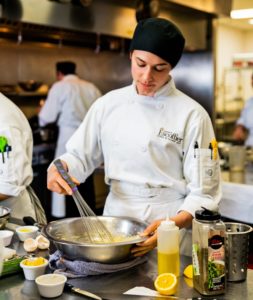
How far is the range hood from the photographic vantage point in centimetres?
357

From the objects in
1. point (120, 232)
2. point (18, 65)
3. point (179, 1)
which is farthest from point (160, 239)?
point (18, 65)

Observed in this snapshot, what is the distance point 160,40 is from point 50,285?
933 mm

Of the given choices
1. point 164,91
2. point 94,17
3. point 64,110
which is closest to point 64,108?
point 64,110

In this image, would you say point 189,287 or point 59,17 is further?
point 59,17

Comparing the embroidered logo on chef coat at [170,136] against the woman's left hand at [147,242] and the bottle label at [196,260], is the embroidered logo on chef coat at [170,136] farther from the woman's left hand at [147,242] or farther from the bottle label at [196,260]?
the bottle label at [196,260]

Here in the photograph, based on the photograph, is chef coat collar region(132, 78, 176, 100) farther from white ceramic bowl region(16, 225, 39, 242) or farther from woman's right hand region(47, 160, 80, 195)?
white ceramic bowl region(16, 225, 39, 242)

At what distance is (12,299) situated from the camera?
4.18 feet

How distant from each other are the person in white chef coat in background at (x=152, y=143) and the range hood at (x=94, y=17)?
6.00 ft

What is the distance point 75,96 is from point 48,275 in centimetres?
384

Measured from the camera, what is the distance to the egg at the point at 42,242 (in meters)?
1.62

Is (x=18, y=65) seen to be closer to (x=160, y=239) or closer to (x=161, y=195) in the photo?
(x=161, y=195)

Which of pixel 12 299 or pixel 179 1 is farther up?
pixel 179 1

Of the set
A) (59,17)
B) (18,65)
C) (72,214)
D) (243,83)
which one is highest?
(59,17)

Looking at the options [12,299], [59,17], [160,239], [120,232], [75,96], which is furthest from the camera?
[75,96]
